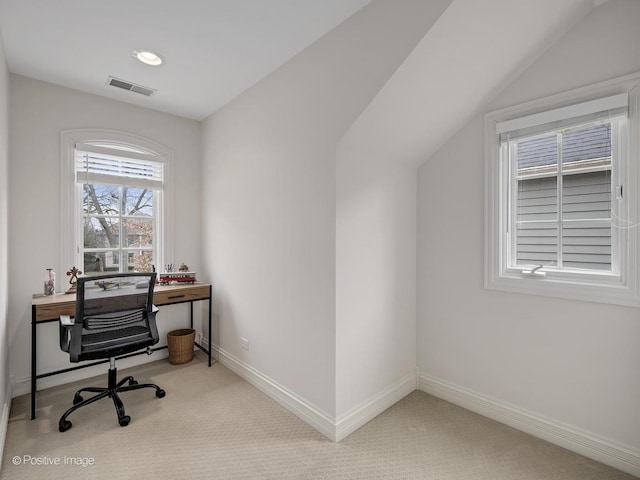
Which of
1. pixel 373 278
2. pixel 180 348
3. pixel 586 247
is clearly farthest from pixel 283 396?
pixel 586 247

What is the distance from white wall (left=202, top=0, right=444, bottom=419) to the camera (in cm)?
185

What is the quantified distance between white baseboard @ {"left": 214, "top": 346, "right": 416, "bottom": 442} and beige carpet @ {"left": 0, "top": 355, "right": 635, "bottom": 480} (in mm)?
46

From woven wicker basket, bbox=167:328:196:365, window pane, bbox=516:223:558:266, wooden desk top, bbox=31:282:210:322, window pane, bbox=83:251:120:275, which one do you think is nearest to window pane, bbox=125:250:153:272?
window pane, bbox=83:251:120:275

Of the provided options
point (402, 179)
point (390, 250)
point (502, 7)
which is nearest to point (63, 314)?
point (390, 250)

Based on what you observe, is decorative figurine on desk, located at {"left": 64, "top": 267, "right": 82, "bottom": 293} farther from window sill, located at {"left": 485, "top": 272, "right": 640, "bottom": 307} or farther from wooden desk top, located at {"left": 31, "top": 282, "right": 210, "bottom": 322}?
window sill, located at {"left": 485, "top": 272, "right": 640, "bottom": 307}

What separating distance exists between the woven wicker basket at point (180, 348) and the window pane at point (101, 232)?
42.7 inches

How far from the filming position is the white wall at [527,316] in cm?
174

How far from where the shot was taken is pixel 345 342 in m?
2.04

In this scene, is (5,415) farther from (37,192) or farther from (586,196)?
(586,196)

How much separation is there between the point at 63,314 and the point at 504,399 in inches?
127

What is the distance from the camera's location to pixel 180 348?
310 cm

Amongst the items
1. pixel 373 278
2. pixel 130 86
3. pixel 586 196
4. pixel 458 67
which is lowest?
pixel 373 278

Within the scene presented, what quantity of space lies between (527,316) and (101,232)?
363 centimetres

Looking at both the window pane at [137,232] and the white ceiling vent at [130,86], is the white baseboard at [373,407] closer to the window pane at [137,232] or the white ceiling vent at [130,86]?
the window pane at [137,232]
